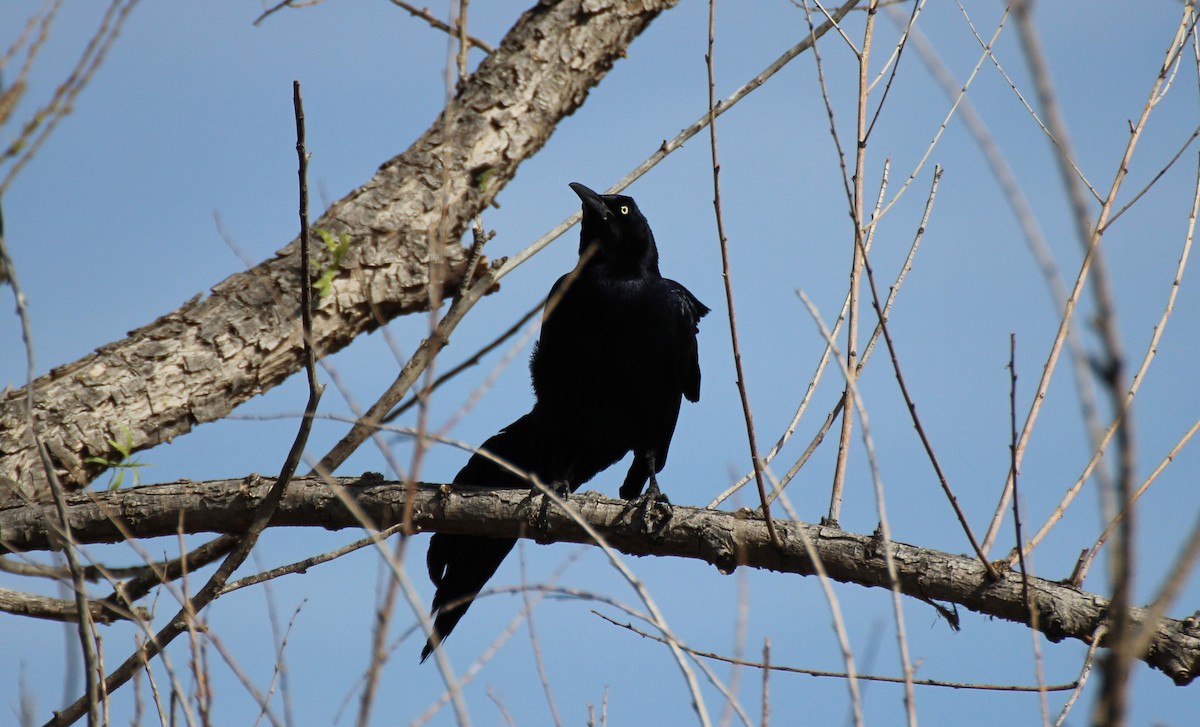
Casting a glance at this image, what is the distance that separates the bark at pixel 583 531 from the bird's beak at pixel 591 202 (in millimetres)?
1748

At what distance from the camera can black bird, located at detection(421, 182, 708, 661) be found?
4.61 meters

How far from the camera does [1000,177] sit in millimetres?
A: 1239

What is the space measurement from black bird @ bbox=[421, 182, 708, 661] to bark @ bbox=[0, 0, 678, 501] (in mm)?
603

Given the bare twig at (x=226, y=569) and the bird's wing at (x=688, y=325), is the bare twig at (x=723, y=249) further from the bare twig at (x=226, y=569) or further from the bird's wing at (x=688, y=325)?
the bird's wing at (x=688, y=325)

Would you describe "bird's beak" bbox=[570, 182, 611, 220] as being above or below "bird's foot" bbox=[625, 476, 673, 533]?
above

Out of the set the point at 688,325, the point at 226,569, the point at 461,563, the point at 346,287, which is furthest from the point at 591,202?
the point at 226,569

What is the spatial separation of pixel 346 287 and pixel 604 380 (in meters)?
1.23

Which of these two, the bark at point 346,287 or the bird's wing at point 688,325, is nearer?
the bark at point 346,287

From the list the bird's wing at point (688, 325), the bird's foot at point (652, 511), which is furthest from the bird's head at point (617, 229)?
the bird's foot at point (652, 511)

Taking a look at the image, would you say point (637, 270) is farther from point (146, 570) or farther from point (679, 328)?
point (146, 570)

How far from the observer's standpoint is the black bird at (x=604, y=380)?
4.61m

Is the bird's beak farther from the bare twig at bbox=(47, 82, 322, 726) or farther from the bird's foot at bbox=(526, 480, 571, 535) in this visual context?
the bare twig at bbox=(47, 82, 322, 726)

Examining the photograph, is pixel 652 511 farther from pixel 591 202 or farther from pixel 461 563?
pixel 591 202

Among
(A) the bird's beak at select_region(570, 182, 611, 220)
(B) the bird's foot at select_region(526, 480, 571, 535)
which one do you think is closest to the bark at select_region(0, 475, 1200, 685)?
(B) the bird's foot at select_region(526, 480, 571, 535)
